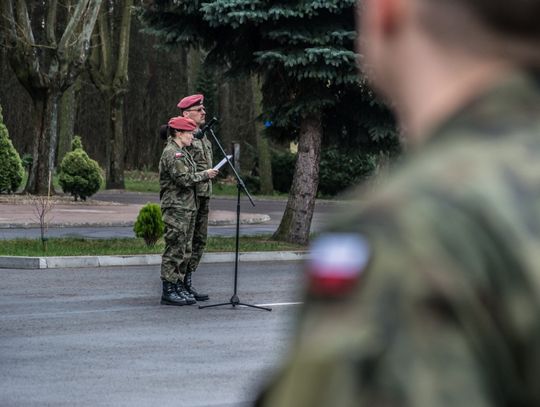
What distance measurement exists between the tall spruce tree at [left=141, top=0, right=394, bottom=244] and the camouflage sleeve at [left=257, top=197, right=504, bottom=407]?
767 inches

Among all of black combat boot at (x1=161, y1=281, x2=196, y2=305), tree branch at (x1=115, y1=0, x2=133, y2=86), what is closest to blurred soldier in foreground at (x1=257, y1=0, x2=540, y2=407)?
black combat boot at (x1=161, y1=281, x2=196, y2=305)

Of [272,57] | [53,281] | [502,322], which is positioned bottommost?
[53,281]

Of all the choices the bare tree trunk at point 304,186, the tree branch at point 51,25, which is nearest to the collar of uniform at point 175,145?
the bare tree trunk at point 304,186

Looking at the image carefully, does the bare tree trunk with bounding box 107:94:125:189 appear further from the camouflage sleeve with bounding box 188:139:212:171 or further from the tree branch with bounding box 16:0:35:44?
the camouflage sleeve with bounding box 188:139:212:171

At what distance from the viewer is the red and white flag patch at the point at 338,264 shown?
1190 mm

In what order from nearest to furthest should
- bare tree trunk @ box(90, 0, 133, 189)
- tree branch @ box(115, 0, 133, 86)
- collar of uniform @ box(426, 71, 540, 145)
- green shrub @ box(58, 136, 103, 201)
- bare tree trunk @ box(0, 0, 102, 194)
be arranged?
collar of uniform @ box(426, 71, 540, 145)
bare tree trunk @ box(0, 0, 102, 194)
green shrub @ box(58, 136, 103, 201)
bare tree trunk @ box(90, 0, 133, 189)
tree branch @ box(115, 0, 133, 86)

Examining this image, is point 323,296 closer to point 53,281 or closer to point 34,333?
point 34,333

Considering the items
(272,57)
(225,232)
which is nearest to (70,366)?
(272,57)

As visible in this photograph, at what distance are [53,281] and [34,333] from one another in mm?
4787

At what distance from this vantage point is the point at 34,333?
11.5m

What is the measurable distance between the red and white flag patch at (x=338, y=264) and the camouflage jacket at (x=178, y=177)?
11790 mm

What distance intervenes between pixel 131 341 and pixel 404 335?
396 inches

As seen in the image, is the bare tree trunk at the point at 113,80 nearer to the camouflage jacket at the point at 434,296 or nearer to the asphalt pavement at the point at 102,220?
the asphalt pavement at the point at 102,220

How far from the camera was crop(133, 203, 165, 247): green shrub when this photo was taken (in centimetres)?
2053
